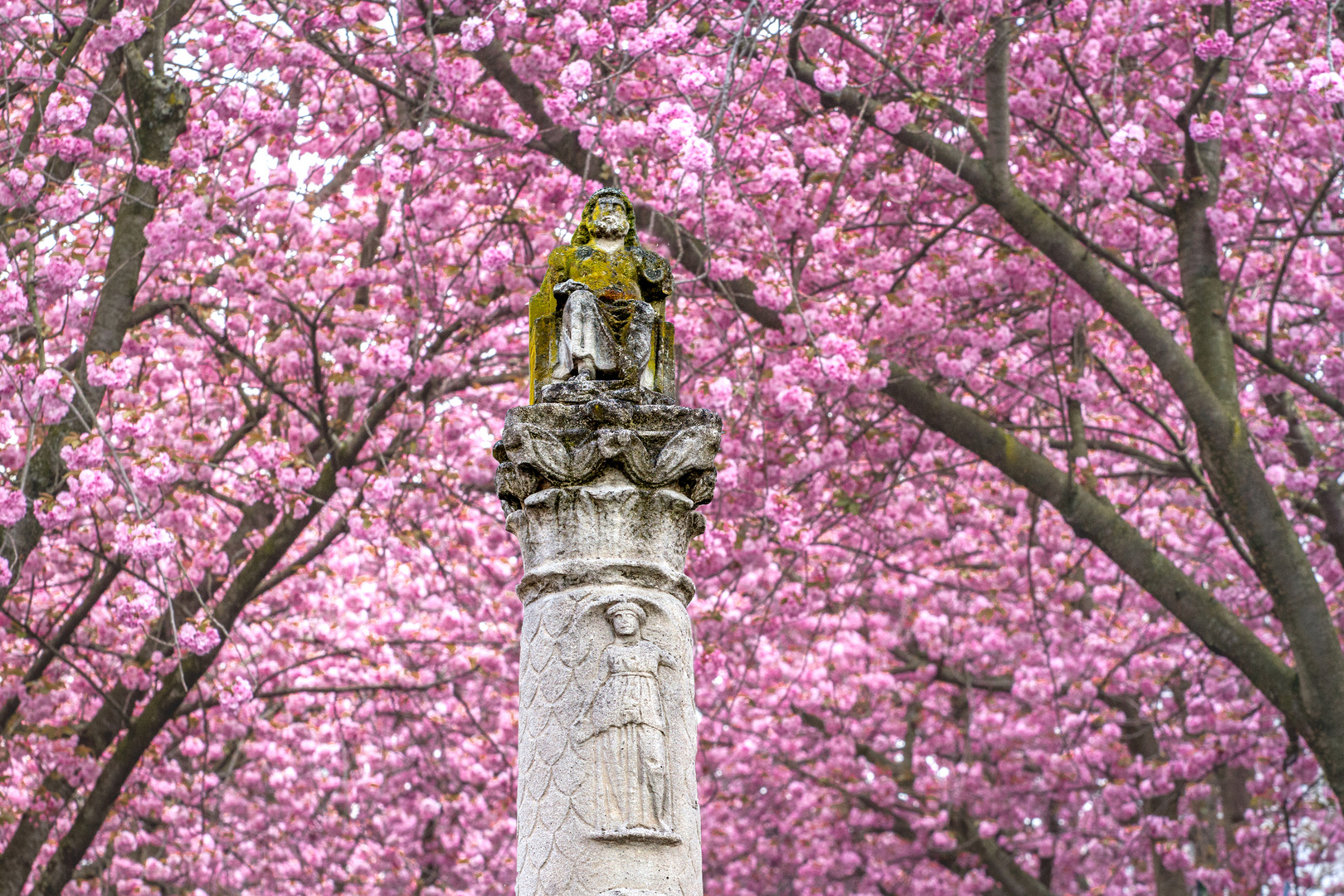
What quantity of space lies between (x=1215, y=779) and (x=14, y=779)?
10.2 m

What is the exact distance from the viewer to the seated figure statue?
4785mm

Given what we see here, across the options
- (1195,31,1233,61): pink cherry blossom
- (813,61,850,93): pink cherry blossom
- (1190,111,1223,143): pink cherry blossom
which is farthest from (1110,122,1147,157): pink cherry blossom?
(813,61,850,93): pink cherry blossom

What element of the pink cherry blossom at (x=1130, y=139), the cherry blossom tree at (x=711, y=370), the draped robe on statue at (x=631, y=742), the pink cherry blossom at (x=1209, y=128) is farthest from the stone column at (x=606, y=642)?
the pink cherry blossom at (x=1209, y=128)

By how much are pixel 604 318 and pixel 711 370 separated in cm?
511

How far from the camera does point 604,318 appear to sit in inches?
192

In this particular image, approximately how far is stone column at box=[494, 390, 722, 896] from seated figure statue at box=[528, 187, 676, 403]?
16 centimetres

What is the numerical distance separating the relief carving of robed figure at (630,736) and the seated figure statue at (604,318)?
2.60 ft

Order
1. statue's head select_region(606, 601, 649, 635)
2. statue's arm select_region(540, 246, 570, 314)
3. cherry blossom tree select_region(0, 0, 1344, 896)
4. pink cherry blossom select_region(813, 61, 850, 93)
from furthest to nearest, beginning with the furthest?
cherry blossom tree select_region(0, 0, 1344, 896), pink cherry blossom select_region(813, 61, 850, 93), statue's arm select_region(540, 246, 570, 314), statue's head select_region(606, 601, 649, 635)

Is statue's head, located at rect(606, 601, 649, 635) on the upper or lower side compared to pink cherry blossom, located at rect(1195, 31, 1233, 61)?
lower

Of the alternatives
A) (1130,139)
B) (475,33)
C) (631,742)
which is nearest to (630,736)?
(631,742)

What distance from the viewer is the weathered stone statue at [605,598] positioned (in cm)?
415

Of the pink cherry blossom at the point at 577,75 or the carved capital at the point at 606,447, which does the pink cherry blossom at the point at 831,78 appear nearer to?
the pink cherry blossom at the point at 577,75

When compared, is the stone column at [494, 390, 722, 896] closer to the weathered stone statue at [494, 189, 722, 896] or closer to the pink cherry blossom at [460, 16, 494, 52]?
the weathered stone statue at [494, 189, 722, 896]

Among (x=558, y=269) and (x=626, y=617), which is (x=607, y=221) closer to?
(x=558, y=269)
